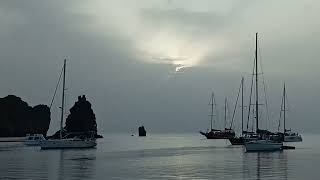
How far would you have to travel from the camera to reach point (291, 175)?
155 feet

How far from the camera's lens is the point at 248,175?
151ft

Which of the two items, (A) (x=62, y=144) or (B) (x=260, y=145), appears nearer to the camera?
(B) (x=260, y=145)

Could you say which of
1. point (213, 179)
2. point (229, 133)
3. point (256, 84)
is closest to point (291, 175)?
point (213, 179)

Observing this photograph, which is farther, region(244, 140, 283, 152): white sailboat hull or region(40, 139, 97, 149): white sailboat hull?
region(40, 139, 97, 149): white sailboat hull

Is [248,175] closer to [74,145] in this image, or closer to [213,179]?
[213,179]

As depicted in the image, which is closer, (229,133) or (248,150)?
(248,150)

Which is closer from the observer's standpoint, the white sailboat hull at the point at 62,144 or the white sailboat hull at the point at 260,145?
the white sailboat hull at the point at 260,145

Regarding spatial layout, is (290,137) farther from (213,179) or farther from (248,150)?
(213,179)

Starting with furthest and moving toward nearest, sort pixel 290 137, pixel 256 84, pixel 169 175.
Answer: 1. pixel 290 137
2. pixel 256 84
3. pixel 169 175

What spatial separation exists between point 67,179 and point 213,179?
1115cm

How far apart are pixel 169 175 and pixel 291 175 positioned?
10696 millimetres

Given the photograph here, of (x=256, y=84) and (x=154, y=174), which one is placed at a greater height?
(x=256, y=84)

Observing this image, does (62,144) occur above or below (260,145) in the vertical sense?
below

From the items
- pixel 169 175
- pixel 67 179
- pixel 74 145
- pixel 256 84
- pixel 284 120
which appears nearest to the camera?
pixel 67 179
